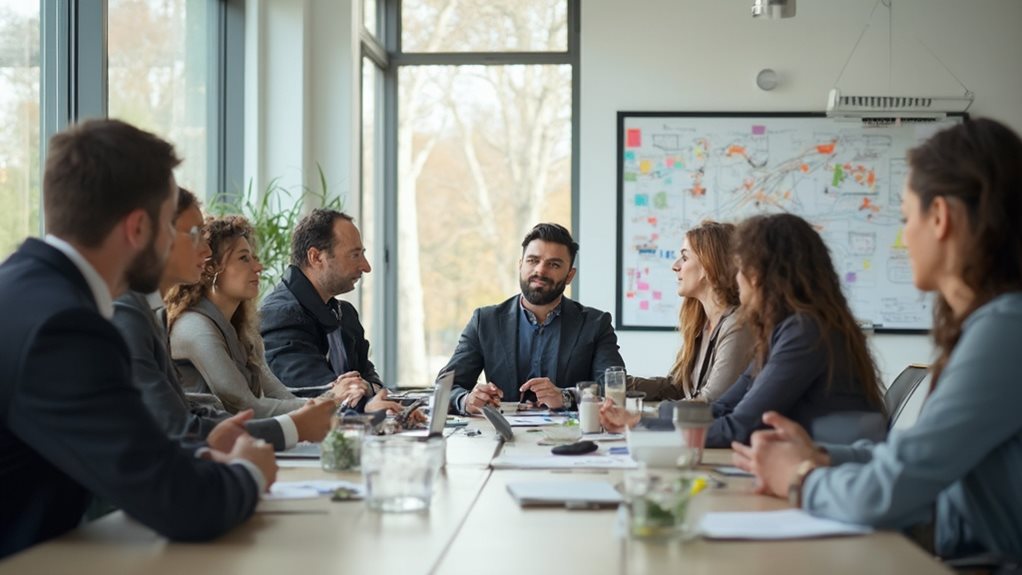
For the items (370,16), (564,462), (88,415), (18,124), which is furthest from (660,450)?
(370,16)

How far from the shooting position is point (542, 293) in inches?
191

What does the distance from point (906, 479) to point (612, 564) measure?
1.68ft

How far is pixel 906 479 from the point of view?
1.95 meters

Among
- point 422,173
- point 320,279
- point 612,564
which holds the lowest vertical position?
point 612,564

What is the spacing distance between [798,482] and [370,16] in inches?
215

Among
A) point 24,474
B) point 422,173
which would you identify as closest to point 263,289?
point 422,173

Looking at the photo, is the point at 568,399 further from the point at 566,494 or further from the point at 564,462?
the point at 566,494

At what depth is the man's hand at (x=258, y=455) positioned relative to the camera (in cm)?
216

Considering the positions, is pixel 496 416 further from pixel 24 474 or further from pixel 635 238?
pixel 635 238

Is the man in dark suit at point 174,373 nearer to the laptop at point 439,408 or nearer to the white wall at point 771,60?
the laptop at point 439,408

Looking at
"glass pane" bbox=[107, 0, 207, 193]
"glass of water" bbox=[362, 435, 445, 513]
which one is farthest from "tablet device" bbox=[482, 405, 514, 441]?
"glass pane" bbox=[107, 0, 207, 193]

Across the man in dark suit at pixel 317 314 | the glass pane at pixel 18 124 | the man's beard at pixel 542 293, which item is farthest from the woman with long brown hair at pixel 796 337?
the glass pane at pixel 18 124

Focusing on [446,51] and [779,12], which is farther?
[446,51]

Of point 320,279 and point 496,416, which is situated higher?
point 320,279
